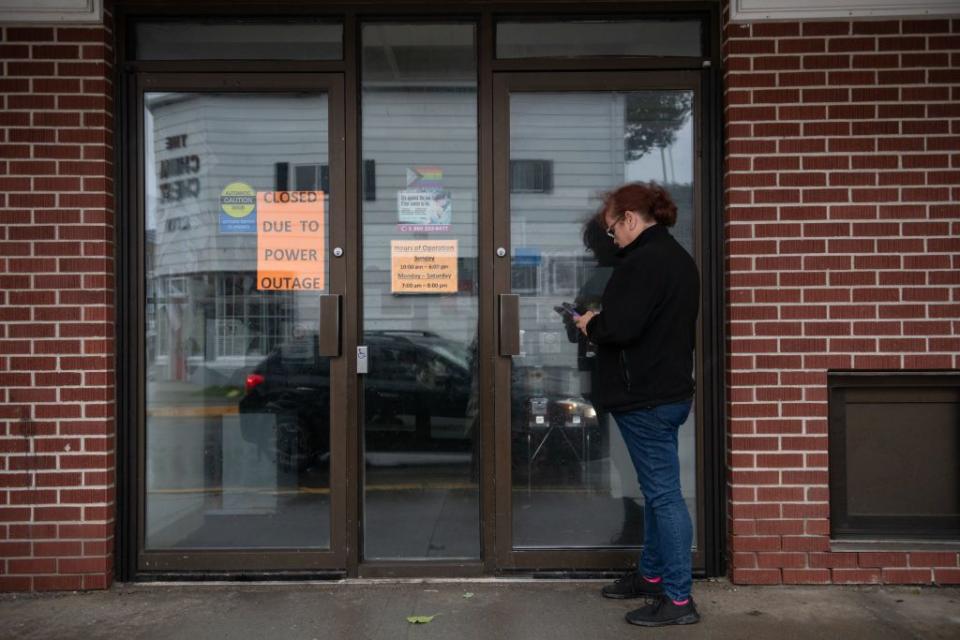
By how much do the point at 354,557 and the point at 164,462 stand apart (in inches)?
46.0

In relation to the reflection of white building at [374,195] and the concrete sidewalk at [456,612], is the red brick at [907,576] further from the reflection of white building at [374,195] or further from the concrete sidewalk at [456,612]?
the reflection of white building at [374,195]

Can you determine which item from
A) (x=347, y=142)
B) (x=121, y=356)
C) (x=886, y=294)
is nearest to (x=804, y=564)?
(x=886, y=294)

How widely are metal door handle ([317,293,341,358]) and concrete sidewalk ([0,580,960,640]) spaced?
1.24 meters

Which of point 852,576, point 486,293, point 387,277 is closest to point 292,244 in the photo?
point 387,277

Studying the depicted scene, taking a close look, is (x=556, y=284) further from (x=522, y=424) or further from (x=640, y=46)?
(x=640, y=46)

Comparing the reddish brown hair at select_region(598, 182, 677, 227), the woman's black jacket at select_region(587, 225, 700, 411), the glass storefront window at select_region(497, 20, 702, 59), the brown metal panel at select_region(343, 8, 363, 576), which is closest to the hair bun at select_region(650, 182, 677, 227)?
the reddish brown hair at select_region(598, 182, 677, 227)

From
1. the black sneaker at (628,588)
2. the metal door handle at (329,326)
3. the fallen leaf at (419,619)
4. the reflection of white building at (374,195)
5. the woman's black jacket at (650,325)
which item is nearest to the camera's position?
the woman's black jacket at (650,325)

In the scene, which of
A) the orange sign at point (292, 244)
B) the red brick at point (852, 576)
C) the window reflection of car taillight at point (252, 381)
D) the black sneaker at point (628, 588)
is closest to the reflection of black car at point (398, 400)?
the window reflection of car taillight at point (252, 381)

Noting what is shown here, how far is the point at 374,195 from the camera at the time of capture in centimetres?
464

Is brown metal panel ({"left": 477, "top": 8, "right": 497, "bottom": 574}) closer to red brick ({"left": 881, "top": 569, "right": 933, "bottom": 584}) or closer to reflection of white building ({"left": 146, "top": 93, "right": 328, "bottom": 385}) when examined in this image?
reflection of white building ({"left": 146, "top": 93, "right": 328, "bottom": 385})

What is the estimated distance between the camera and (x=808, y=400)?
436cm

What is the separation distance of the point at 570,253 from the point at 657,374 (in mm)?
1036

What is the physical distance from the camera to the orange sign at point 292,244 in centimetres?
459

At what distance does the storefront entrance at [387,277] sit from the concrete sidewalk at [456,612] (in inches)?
8.1
